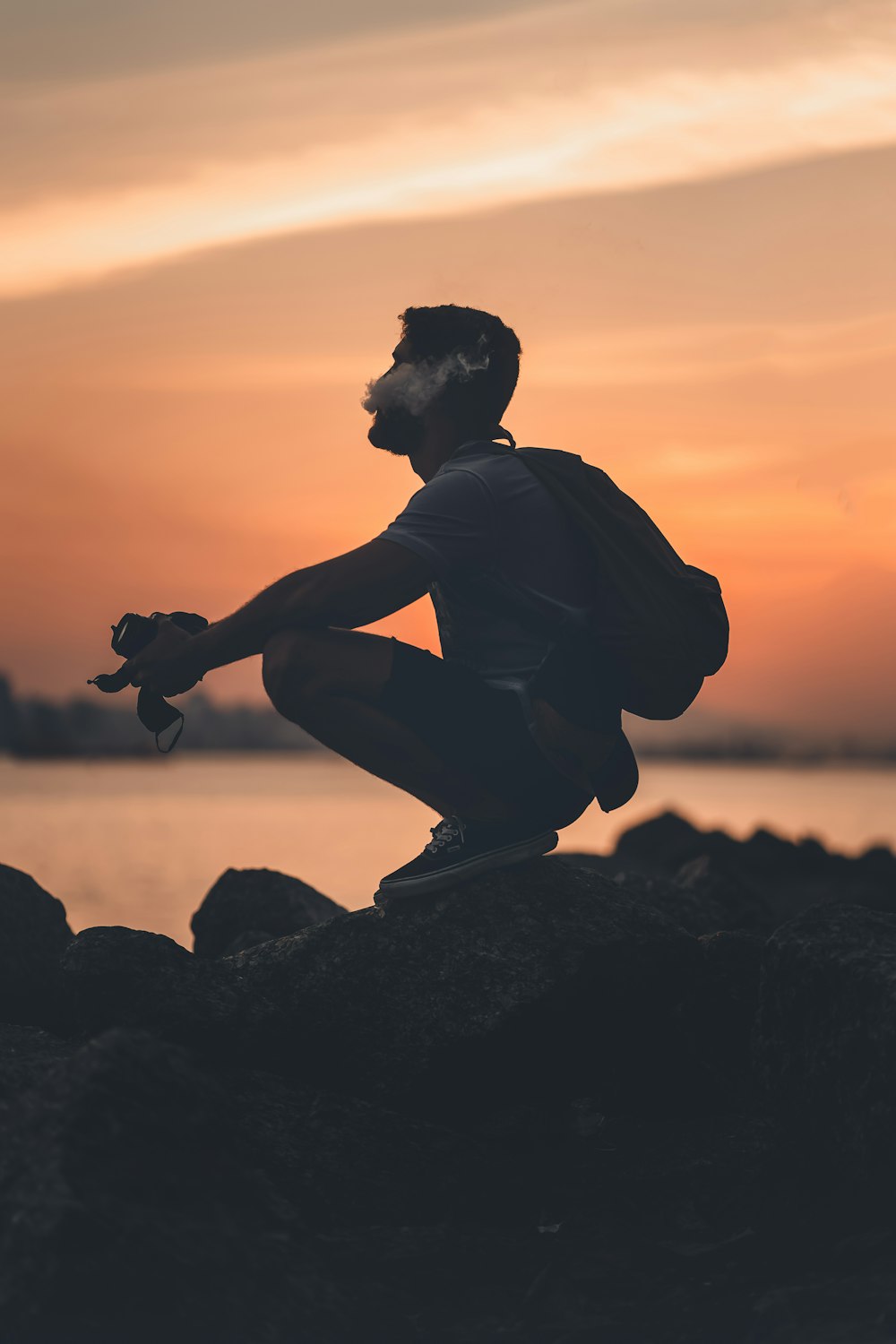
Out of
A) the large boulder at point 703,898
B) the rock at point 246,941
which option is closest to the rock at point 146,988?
the rock at point 246,941

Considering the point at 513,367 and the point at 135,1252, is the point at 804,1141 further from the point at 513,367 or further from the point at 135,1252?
the point at 513,367

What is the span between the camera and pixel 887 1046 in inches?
239

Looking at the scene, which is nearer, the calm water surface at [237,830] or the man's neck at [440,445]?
the man's neck at [440,445]

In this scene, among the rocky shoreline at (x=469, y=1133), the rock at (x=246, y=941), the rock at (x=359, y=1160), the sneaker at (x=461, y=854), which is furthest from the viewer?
the rock at (x=246, y=941)

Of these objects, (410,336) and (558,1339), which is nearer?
(558,1339)

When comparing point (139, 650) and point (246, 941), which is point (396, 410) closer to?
point (139, 650)

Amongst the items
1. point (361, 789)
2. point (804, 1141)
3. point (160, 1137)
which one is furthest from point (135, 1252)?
point (361, 789)

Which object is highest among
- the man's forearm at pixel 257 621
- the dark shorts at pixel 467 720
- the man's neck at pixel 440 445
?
the man's neck at pixel 440 445

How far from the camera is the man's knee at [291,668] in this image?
655 centimetres

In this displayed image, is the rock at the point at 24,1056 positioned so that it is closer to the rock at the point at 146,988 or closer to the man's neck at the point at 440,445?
the rock at the point at 146,988

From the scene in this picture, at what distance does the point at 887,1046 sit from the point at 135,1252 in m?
3.13

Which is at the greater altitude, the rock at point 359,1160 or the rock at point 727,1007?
the rock at point 727,1007

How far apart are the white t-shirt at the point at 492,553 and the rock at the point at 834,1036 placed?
1.77 m

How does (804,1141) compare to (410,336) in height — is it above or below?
below
